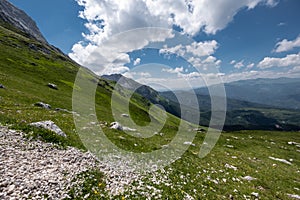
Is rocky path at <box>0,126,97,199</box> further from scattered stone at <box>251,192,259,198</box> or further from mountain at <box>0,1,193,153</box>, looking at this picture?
scattered stone at <box>251,192,259,198</box>

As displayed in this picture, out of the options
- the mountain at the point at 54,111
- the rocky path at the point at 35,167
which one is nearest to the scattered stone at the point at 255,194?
the mountain at the point at 54,111

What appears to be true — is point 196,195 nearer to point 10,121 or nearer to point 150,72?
point 150,72

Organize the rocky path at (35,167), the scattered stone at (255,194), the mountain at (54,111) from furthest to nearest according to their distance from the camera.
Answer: the mountain at (54,111) < the scattered stone at (255,194) < the rocky path at (35,167)

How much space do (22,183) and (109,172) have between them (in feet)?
17.6

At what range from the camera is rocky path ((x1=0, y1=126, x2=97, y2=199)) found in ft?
28.8

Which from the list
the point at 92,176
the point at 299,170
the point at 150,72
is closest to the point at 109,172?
the point at 92,176

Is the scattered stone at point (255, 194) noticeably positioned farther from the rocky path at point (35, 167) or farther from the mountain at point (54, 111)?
the rocky path at point (35, 167)

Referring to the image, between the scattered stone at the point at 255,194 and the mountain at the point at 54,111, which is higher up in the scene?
the mountain at the point at 54,111

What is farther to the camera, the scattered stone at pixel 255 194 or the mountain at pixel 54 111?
the mountain at pixel 54 111

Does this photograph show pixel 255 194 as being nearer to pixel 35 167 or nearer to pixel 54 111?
pixel 35 167

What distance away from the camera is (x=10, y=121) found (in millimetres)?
16125

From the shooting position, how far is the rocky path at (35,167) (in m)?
8.77

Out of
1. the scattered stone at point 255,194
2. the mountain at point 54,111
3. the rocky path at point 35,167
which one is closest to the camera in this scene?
the rocky path at point 35,167

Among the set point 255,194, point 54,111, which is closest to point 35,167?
point 255,194
